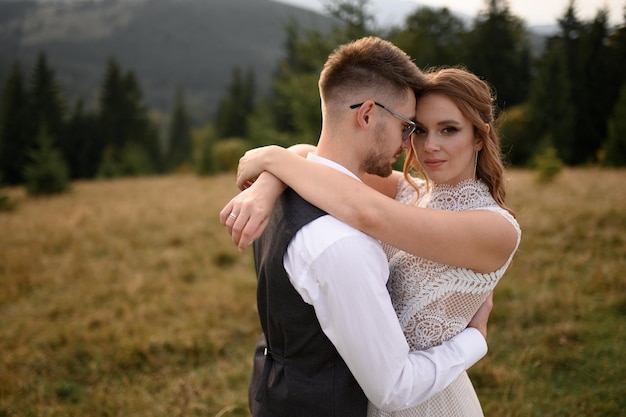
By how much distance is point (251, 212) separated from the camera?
5.07 feet

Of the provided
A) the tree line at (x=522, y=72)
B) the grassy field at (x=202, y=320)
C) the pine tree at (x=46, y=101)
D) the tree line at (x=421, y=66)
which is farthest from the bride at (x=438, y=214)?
the pine tree at (x=46, y=101)

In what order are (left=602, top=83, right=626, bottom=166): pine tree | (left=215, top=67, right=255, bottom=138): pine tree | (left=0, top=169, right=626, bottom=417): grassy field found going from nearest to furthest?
1. (left=0, top=169, right=626, bottom=417): grassy field
2. (left=602, top=83, right=626, bottom=166): pine tree
3. (left=215, top=67, right=255, bottom=138): pine tree

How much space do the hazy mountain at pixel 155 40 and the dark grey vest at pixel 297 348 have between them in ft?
326

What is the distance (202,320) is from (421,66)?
3915 mm

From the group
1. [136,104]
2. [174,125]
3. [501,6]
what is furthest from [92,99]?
[501,6]

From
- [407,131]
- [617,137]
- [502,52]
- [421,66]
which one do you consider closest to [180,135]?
[502,52]

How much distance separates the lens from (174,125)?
46.8 m

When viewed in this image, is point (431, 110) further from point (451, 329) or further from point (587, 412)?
point (587, 412)

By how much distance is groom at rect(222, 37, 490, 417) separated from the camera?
54.4 inches

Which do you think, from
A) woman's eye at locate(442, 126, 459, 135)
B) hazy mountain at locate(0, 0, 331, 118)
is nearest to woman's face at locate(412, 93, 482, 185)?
woman's eye at locate(442, 126, 459, 135)

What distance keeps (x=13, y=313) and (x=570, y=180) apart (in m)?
11.9

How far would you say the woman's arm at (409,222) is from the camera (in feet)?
4.83

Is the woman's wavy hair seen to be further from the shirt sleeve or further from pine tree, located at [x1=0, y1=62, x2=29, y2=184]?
pine tree, located at [x1=0, y1=62, x2=29, y2=184]

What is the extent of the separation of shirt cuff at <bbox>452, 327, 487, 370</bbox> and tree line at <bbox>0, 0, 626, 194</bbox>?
1.43m
